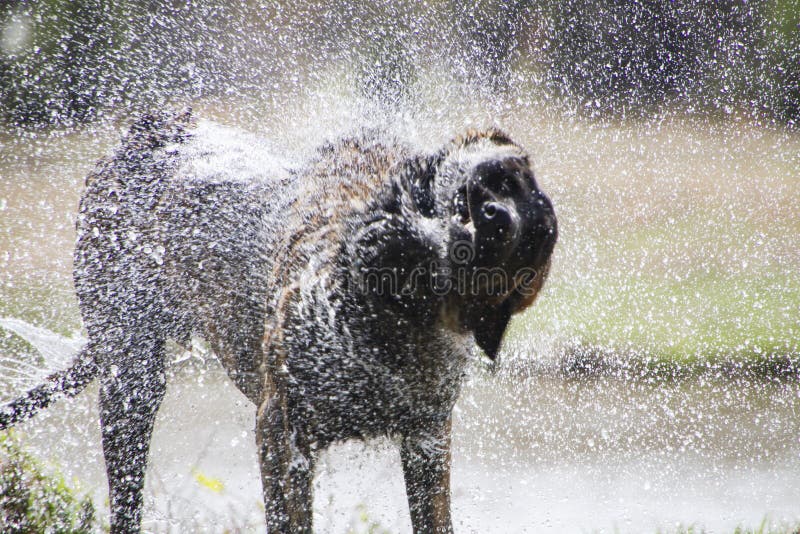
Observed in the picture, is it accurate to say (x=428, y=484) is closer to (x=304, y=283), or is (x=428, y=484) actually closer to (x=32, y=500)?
(x=304, y=283)

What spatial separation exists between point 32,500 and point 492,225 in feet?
7.61

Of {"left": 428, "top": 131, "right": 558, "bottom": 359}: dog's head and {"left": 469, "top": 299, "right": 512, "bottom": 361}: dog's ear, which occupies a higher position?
{"left": 428, "top": 131, "right": 558, "bottom": 359}: dog's head

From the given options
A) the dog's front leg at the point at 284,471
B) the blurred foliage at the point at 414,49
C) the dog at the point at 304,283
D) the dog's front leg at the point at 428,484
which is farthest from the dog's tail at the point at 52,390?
the blurred foliage at the point at 414,49

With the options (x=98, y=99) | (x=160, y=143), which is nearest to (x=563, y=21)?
(x=160, y=143)

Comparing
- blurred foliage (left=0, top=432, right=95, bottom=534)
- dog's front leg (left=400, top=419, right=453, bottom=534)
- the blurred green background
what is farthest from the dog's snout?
the blurred green background

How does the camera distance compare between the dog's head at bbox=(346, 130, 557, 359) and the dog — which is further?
the dog

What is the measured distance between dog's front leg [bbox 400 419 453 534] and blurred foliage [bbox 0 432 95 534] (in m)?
1.51

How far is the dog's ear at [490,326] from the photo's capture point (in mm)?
1653

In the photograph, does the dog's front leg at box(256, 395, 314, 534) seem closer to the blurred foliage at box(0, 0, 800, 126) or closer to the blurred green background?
the blurred green background

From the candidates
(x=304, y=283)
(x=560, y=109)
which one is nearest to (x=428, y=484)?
(x=304, y=283)

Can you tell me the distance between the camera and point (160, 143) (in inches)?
132

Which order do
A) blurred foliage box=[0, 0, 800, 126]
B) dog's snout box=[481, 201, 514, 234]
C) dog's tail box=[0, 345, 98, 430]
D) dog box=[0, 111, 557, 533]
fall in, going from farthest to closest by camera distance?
blurred foliage box=[0, 0, 800, 126] → dog's tail box=[0, 345, 98, 430] → dog box=[0, 111, 557, 533] → dog's snout box=[481, 201, 514, 234]

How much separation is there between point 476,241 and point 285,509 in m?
1.31

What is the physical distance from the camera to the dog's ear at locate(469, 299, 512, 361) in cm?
165
